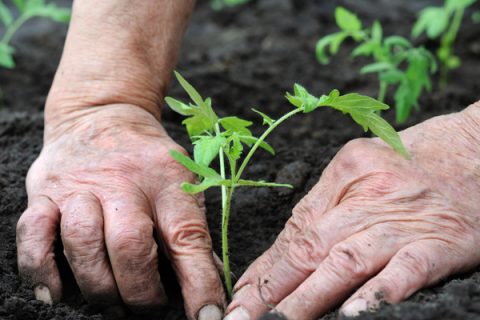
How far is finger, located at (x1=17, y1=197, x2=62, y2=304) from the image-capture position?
2020 mm

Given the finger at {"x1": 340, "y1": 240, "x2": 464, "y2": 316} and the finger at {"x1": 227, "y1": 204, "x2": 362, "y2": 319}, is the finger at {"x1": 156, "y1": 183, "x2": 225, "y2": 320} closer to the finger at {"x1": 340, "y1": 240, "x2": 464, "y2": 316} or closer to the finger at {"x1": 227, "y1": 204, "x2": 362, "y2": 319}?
the finger at {"x1": 227, "y1": 204, "x2": 362, "y2": 319}

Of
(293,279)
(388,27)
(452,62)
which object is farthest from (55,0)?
(293,279)

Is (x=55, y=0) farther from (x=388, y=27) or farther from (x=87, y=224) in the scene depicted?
(x=87, y=224)

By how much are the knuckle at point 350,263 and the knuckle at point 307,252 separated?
0.07 m

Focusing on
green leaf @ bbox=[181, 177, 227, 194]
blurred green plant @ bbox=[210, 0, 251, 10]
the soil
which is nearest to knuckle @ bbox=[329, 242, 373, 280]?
the soil

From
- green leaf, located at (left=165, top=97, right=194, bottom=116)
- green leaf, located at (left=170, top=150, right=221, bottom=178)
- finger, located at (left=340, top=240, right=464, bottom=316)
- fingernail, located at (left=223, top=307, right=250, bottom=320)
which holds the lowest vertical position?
fingernail, located at (left=223, top=307, right=250, bottom=320)

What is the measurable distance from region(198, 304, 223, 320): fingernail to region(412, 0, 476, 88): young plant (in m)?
2.33

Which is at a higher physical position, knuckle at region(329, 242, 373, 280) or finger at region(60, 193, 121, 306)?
knuckle at region(329, 242, 373, 280)

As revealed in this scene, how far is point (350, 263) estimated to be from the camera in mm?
1793

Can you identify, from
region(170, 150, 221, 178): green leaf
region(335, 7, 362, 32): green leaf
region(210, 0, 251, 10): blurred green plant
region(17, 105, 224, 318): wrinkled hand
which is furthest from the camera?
region(210, 0, 251, 10): blurred green plant

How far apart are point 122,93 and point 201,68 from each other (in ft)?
6.10

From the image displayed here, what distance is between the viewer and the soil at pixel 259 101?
2012 mm

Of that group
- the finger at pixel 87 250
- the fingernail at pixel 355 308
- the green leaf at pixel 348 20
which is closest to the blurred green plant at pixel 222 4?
the green leaf at pixel 348 20

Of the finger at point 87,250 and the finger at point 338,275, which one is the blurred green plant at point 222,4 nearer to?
the finger at point 87,250
